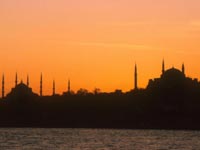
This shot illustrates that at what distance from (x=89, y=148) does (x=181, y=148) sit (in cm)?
1194

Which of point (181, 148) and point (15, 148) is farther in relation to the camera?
point (181, 148)

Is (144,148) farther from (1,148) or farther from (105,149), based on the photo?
(1,148)

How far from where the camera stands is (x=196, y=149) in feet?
284

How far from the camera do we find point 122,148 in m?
84.9

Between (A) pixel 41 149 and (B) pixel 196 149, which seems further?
(B) pixel 196 149

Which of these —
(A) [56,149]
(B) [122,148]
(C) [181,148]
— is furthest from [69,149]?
(C) [181,148]

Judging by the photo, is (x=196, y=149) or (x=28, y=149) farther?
(x=196, y=149)

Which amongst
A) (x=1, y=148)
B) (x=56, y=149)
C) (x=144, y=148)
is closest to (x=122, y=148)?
(x=144, y=148)

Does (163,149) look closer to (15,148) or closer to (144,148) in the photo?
Result: (144,148)

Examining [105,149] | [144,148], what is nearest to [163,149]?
[144,148]

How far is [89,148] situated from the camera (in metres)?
84.4

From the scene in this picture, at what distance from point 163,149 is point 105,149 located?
303 inches

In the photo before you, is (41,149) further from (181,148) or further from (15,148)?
(181,148)

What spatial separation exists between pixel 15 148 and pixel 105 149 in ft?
33.7
